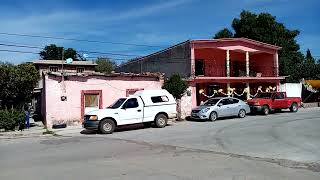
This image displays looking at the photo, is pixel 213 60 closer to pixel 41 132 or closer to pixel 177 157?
pixel 41 132

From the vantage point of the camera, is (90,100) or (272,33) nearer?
(90,100)

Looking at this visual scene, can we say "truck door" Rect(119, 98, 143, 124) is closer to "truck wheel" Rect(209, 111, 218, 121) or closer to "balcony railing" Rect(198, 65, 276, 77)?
"truck wheel" Rect(209, 111, 218, 121)

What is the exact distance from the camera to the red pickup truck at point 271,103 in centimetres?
3275

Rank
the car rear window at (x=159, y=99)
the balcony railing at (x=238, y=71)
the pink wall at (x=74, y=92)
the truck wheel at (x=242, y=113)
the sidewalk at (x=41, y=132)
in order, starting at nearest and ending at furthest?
1. the sidewalk at (x=41, y=132)
2. the car rear window at (x=159, y=99)
3. the pink wall at (x=74, y=92)
4. the truck wheel at (x=242, y=113)
5. the balcony railing at (x=238, y=71)

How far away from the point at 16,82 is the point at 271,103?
1911 cm

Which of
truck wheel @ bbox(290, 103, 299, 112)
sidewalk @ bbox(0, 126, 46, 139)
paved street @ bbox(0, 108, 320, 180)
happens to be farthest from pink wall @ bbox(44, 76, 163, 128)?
truck wheel @ bbox(290, 103, 299, 112)

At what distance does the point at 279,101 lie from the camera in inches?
1347

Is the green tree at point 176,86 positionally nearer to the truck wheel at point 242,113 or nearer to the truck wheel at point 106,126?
the truck wheel at point 242,113

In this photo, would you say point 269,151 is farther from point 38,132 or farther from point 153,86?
point 153,86

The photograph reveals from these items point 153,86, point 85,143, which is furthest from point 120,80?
point 85,143

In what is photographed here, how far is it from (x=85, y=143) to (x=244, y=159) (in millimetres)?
A: 8027

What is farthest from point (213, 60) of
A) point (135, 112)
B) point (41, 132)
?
point (41, 132)

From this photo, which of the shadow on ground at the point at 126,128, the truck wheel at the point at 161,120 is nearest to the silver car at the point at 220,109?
the truck wheel at the point at 161,120

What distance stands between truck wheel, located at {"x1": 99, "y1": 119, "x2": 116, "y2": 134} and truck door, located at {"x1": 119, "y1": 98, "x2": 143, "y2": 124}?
0.68m
